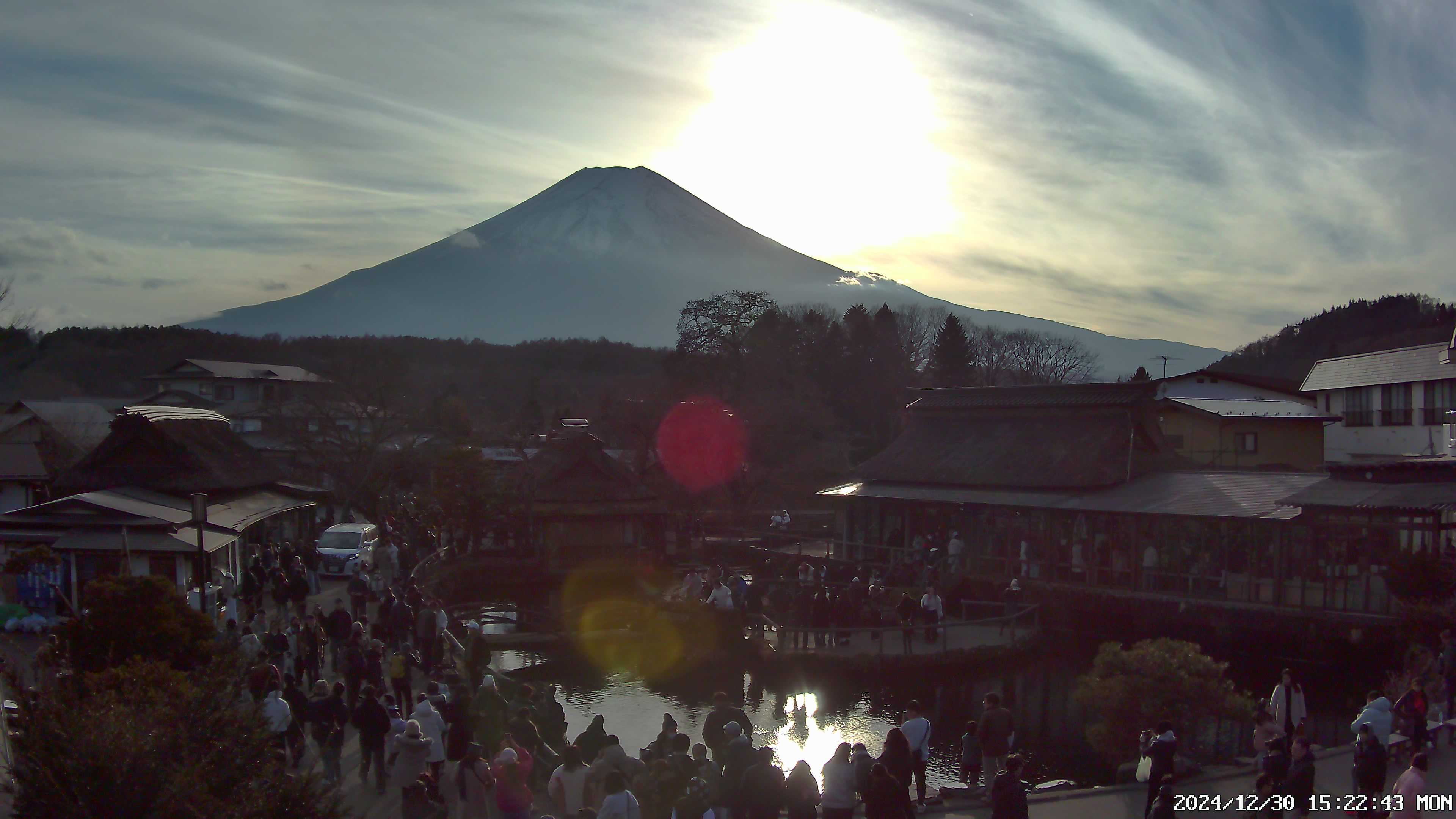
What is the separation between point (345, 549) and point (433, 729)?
14.9 metres

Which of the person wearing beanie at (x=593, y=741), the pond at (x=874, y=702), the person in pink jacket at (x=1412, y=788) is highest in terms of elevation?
the person in pink jacket at (x=1412, y=788)

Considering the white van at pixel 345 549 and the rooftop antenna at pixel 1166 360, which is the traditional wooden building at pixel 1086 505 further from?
the rooftop antenna at pixel 1166 360

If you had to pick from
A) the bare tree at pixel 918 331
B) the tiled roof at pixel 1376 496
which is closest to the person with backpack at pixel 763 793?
the tiled roof at pixel 1376 496

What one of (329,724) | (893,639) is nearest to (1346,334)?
(893,639)

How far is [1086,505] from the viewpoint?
2312cm

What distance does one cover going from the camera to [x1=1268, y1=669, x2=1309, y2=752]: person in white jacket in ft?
36.1

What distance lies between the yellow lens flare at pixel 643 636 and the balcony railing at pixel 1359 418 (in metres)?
30.6

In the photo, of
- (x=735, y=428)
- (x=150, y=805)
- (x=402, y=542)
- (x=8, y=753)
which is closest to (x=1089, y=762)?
(x=150, y=805)

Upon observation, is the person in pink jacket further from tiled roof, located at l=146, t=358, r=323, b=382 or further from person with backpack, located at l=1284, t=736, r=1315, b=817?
tiled roof, located at l=146, t=358, r=323, b=382

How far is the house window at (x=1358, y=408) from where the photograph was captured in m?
38.2

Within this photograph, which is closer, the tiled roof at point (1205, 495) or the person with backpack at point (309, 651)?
the person with backpack at point (309, 651)

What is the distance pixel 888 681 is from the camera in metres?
17.8

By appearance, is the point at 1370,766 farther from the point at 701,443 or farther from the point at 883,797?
the point at 701,443

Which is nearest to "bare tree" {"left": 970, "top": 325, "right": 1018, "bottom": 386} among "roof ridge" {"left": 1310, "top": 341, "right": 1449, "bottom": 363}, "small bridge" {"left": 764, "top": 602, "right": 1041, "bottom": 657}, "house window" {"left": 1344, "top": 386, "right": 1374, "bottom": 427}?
"roof ridge" {"left": 1310, "top": 341, "right": 1449, "bottom": 363}
